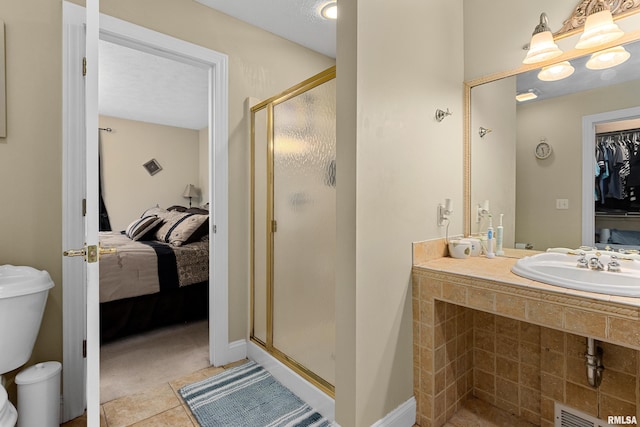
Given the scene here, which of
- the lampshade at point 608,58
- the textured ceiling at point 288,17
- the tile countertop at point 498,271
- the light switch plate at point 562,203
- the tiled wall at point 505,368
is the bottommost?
the tiled wall at point 505,368

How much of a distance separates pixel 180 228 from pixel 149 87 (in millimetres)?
1711

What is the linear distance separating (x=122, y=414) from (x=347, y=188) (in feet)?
5.61

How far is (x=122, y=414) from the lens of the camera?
1.69 m

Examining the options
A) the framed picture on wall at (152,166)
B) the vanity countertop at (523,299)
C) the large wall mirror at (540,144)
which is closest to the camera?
the vanity countertop at (523,299)

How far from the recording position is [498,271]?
4.82ft

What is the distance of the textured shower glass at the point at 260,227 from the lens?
220cm

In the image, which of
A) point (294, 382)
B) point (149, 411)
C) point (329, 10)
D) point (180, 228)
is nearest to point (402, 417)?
point (294, 382)

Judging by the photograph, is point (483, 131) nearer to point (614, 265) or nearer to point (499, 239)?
point (499, 239)

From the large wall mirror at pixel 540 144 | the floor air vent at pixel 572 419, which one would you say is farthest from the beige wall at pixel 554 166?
the floor air vent at pixel 572 419

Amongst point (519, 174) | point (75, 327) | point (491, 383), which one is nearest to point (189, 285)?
point (75, 327)

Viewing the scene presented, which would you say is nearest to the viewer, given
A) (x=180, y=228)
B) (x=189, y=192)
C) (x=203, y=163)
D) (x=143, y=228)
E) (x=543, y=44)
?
(x=543, y=44)

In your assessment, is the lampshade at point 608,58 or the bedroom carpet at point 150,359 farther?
the bedroom carpet at point 150,359

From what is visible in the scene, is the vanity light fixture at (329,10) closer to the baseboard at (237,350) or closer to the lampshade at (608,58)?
the lampshade at (608,58)

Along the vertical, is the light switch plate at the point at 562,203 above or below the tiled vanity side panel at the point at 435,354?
above
